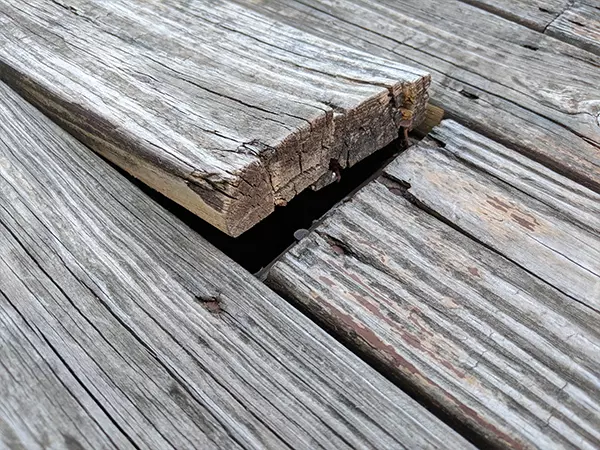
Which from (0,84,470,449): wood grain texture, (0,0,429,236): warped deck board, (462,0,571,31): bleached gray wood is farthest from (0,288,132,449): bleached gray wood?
(462,0,571,31): bleached gray wood

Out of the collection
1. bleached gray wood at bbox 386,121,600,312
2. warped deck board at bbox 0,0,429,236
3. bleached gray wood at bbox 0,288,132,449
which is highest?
warped deck board at bbox 0,0,429,236

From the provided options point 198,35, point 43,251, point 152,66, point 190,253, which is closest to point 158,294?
point 190,253

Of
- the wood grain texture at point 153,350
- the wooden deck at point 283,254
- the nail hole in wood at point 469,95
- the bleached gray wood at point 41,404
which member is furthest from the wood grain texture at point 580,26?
the bleached gray wood at point 41,404

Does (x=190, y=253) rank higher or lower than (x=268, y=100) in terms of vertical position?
lower

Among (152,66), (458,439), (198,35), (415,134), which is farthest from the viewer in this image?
(415,134)

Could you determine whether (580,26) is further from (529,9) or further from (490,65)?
(490,65)

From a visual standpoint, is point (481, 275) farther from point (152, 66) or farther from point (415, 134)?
point (152, 66)

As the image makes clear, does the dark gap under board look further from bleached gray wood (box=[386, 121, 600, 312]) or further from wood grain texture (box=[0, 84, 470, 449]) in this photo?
wood grain texture (box=[0, 84, 470, 449])

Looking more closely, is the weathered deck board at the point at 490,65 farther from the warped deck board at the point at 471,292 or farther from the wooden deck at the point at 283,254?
the warped deck board at the point at 471,292
